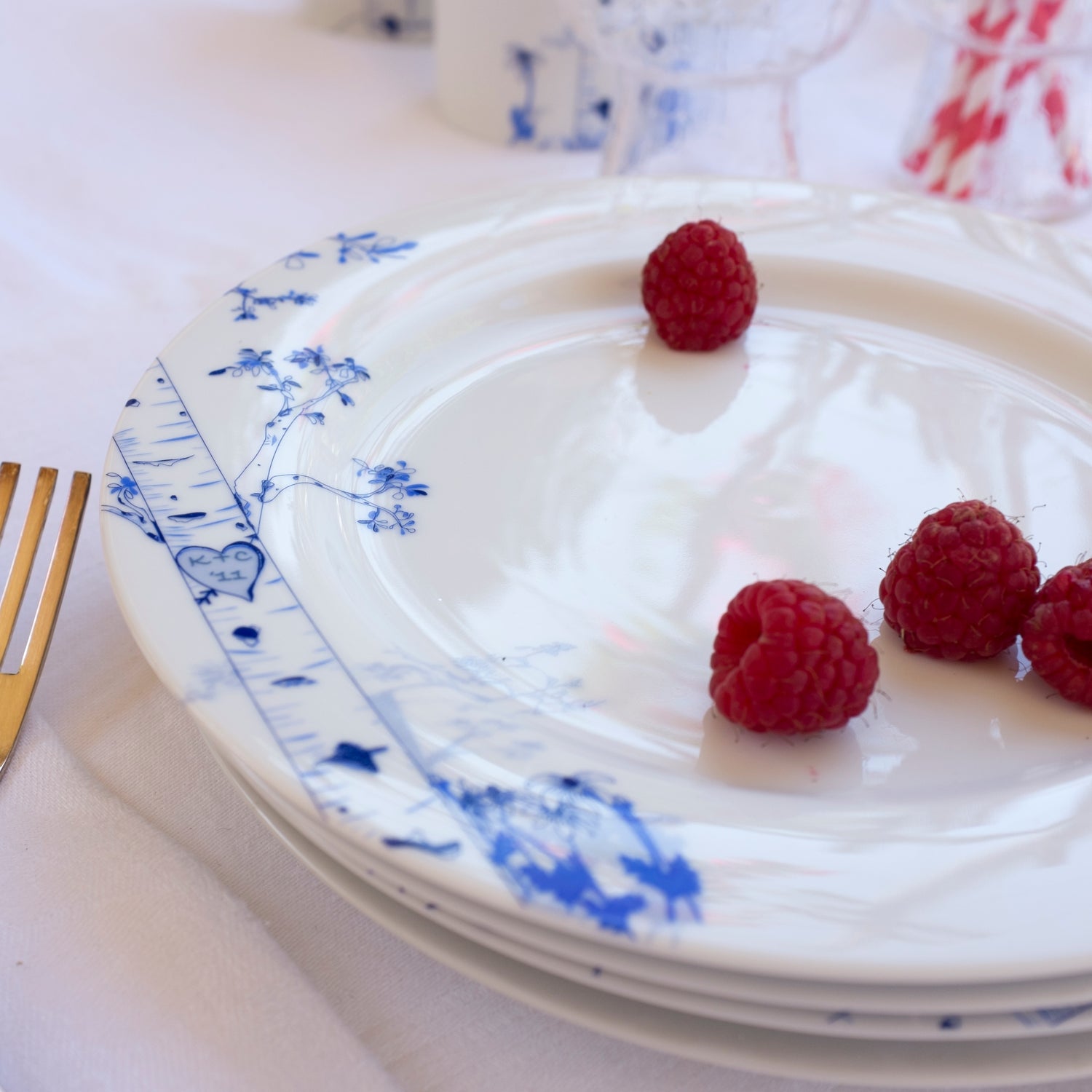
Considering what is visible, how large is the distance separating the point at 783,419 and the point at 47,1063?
515 millimetres

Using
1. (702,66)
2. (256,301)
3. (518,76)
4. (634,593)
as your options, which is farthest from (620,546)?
(518,76)

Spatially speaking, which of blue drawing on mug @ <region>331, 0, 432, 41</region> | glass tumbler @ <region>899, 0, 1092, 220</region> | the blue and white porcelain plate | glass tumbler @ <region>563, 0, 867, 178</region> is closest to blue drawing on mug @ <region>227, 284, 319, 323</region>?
the blue and white porcelain plate

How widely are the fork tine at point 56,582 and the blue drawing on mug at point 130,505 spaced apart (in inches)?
2.7

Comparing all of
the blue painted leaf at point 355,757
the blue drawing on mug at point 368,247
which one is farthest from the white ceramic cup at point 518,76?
the blue painted leaf at point 355,757

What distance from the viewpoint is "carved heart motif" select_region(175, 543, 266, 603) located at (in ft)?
1.61

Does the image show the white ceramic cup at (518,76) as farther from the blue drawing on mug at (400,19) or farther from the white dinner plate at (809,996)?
the white dinner plate at (809,996)

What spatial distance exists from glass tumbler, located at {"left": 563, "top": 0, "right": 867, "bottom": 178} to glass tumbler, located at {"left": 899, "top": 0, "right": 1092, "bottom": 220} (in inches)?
4.6

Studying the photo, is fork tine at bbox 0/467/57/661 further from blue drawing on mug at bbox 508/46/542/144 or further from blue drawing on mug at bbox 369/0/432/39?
blue drawing on mug at bbox 369/0/432/39

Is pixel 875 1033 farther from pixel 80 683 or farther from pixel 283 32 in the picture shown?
pixel 283 32

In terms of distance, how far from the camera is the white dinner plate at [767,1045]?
0.38 m

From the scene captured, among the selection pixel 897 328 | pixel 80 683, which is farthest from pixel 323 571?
pixel 897 328

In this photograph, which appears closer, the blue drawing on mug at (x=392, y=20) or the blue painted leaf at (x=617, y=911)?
the blue painted leaf at (x=617, y=911)

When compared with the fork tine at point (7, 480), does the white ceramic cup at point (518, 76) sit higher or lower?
higher

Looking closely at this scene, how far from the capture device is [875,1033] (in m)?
0.37
